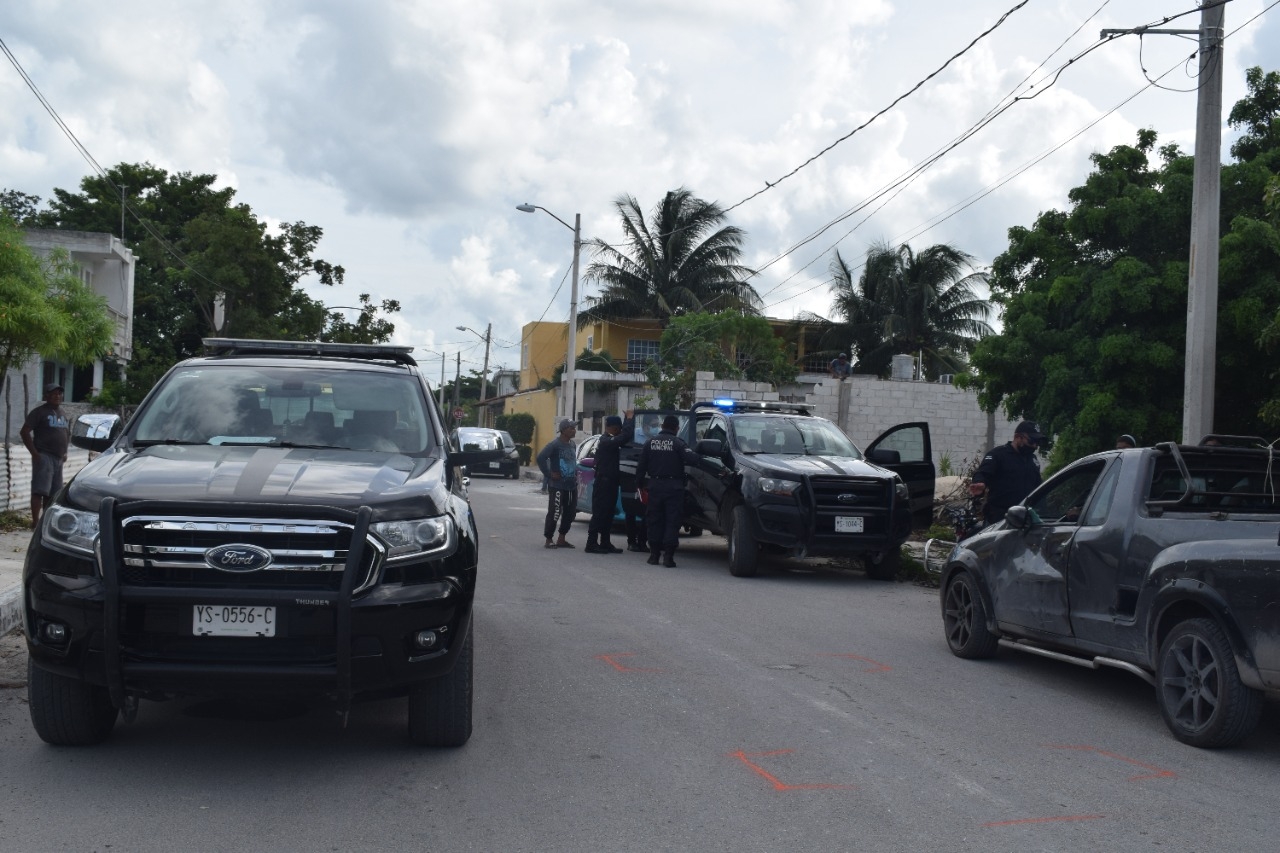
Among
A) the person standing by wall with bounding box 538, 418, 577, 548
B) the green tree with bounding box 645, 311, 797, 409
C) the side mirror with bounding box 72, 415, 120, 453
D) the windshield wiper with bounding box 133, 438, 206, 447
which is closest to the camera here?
the windshield wiper with bounding box 133, 438, 206, 447

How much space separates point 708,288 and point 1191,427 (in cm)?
3505

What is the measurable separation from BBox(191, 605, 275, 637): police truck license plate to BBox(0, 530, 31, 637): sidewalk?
3576 millimetres


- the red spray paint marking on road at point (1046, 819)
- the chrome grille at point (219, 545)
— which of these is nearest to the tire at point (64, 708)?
the chrome grille at point (219, 545)

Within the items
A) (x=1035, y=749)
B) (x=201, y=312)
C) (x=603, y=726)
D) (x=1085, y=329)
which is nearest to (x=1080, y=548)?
(x=1035, y=749)

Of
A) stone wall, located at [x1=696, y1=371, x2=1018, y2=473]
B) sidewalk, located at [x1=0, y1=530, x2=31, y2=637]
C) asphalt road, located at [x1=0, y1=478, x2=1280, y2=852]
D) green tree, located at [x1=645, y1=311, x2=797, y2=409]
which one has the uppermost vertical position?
green tree, located at [x1=645, y1=311, x2=797, y2=409]

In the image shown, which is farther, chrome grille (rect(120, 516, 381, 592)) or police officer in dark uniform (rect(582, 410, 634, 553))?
police officer in dark uniform (rect(582, 410, 634, 553))

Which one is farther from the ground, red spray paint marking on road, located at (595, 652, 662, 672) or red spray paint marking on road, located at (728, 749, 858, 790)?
red spray paint marking on road, located at (595, 652, 662, 672)

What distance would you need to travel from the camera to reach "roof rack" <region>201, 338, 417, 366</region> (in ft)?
24.2

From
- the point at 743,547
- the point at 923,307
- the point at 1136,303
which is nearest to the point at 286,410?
the point at 743,547

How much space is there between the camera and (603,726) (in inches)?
248

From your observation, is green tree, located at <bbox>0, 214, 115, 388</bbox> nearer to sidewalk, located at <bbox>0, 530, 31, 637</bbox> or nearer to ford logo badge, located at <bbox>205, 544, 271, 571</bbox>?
sidewalk, located at <bbox>0, 530, 31, 637</bbox>

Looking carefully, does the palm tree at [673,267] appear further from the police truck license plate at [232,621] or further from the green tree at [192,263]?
the police truck license plate at [232,621]

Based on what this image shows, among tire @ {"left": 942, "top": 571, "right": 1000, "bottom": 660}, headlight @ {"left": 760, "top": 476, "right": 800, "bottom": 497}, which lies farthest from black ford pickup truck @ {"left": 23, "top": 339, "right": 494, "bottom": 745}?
headlight @ {"left": 760, "top": 476, "right": 800, "bottom": 497}

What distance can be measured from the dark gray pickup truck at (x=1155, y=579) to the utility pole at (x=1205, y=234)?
412cm
